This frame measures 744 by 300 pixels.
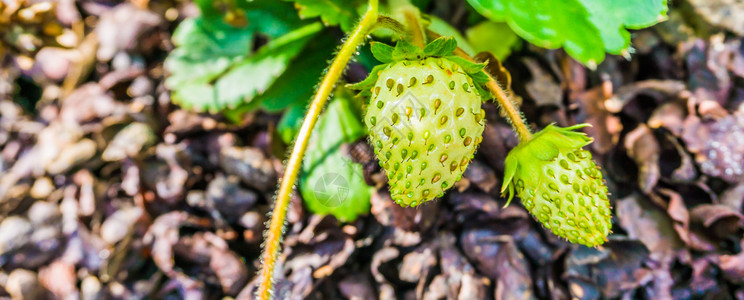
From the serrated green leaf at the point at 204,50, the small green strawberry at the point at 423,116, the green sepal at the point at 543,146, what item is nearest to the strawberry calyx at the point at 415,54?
the small green strawberry at the point at 423,116

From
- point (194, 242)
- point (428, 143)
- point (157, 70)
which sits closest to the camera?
point (428, 143)

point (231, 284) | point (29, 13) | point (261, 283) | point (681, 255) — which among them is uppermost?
point (29, 13)

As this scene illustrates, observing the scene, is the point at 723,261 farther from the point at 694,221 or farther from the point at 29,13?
the point at 29,13

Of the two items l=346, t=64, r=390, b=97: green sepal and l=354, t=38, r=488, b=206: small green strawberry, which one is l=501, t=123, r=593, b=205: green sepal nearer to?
l=354, t=38, r=488, b=206: small green strawberry

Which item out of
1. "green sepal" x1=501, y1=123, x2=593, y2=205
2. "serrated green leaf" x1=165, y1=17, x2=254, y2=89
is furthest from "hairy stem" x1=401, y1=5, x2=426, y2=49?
"serrated green leaf" x1=165, y1=17, x2=254, y2=89

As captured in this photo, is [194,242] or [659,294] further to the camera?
[194,242]

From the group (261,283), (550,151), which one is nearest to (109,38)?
(261,283)

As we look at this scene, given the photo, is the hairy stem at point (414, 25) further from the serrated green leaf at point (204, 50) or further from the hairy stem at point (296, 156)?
the serrated green leaf at point (204, 50)
